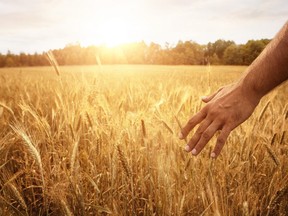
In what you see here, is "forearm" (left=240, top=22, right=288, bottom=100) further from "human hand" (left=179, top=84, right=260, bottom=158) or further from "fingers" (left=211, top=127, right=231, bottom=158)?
"fingers" (left=211, top=127, right=231, bottom=158)

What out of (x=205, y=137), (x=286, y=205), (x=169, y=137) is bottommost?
(x=286, y=205)

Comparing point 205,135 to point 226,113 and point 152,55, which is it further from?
point 152,55

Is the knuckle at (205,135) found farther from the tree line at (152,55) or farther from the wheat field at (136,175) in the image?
the tree line at (152,55)

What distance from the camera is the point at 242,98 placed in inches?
37.7

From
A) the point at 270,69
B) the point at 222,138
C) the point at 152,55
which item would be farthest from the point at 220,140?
the point at 152,55

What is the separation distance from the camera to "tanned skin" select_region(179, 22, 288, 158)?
877 mm

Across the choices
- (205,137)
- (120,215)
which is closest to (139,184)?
(120,215)

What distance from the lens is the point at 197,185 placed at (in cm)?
107

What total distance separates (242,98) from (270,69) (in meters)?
0.13

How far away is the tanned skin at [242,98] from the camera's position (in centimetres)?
88

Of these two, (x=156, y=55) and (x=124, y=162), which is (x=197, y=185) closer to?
(x=124, y=162)

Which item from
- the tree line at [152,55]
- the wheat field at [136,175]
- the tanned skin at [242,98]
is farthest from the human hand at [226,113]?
the tree line at [152,55]

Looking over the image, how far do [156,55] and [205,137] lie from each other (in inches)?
1669

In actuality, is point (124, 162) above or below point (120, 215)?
above
